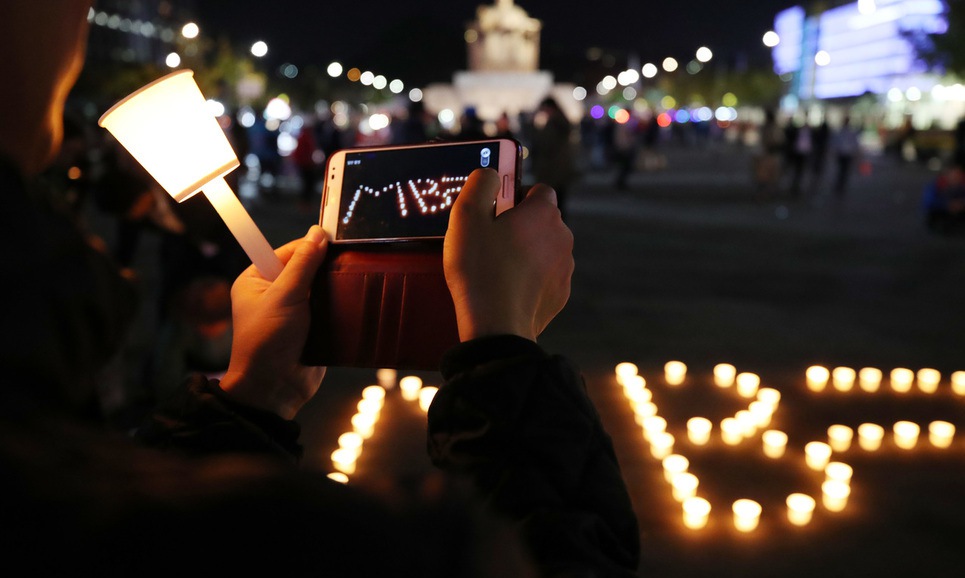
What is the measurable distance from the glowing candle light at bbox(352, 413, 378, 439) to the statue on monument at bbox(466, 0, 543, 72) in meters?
55.5

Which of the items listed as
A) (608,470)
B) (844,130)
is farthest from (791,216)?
(608,470)

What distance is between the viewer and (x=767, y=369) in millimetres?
6012

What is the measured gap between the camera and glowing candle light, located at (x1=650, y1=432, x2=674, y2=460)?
4.53 meters

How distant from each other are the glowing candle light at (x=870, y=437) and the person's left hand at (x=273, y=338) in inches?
157

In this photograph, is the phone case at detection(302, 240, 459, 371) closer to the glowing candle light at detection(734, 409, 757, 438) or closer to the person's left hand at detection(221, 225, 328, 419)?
the person's left hand at detection(221, 225, 328, 419)

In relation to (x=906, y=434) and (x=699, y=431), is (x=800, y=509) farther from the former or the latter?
(x=906, y=434)

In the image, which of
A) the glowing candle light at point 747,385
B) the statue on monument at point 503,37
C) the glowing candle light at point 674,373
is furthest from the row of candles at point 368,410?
the statue on monument at point 503,37

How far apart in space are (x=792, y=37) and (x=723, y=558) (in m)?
112

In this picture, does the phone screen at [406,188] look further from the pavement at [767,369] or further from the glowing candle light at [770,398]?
the glowing candle light at [770,398]

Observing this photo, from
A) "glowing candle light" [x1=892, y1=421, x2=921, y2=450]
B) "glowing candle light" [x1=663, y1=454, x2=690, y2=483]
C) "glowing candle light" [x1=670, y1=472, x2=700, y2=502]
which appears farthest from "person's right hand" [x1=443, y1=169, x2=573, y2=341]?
"glowing candle light" [x1=892, y1=421, x2=921, y2=450]

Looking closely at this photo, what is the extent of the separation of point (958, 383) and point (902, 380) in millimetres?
332

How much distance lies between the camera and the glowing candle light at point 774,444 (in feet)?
15.0

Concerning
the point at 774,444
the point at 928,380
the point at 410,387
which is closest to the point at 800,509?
the point at 774,444

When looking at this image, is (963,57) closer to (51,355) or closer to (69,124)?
(69,124)
